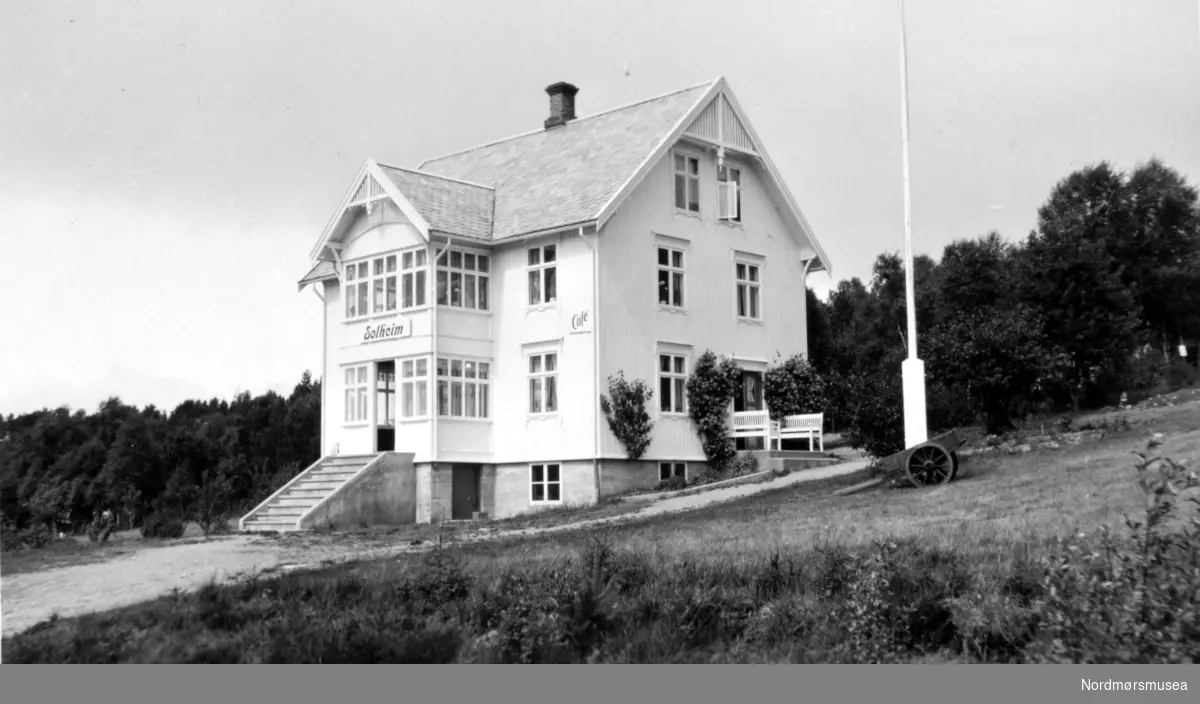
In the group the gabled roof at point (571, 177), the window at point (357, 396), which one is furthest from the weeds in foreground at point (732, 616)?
the window at point (357, 396)

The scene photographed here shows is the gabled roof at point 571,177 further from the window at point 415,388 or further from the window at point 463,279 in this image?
the window at point 415,388

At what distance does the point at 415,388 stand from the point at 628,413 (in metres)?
4.92

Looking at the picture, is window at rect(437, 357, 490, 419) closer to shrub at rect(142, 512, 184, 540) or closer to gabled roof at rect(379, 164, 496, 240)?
gabled roof at rect(379, 164, 496, 240)

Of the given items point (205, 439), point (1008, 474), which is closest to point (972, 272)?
point (1008, 474)

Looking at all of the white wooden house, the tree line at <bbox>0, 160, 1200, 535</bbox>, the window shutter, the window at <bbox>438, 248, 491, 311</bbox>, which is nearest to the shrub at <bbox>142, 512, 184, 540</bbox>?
the tree line at <bbox>0, 160, 1200, 535</bbox>

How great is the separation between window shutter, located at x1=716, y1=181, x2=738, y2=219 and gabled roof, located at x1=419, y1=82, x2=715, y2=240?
2.30m

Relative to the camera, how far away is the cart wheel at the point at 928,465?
21359mm

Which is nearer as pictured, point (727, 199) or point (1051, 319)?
point (727, 199)

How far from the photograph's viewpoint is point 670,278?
29406 millimetres

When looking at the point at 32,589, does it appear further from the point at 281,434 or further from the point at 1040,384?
the point at 281,434

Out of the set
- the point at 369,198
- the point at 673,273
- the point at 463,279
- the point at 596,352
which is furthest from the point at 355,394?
the point at 673,273

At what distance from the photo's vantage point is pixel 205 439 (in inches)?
1446

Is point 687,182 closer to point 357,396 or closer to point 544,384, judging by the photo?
point 544,384
